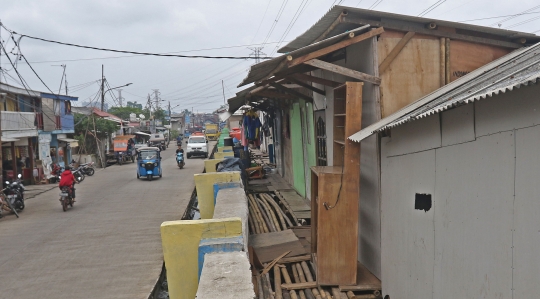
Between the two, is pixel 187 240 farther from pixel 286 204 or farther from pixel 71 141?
pixel 71 141

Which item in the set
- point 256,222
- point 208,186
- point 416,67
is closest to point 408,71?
point 416,67

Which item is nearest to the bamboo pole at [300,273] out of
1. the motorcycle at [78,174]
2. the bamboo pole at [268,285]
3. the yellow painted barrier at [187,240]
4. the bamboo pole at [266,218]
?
the bamboo pole at [268,285]

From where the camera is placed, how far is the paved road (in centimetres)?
754

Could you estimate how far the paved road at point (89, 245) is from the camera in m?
7.54

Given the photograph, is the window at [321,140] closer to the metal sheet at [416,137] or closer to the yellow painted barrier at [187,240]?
the metal sheet at [416,137]

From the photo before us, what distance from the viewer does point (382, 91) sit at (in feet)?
20.0

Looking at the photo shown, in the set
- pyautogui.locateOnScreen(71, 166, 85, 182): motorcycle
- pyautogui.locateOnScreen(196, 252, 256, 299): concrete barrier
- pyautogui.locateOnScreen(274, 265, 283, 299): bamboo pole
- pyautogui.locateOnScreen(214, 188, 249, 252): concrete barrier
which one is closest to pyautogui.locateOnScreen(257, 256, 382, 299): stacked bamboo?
pyautogui.locateOnScreen(274, 265, 283, 299): bamboo pole

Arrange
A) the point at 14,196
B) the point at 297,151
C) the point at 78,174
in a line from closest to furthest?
the point at 297,151
the point at 14,196
the point at 78,174

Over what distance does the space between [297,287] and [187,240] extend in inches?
77.0

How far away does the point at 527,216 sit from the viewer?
9.85ft

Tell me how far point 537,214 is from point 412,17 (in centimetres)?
375

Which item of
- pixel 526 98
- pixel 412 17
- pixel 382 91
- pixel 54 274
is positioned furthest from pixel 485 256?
pixel 54 274

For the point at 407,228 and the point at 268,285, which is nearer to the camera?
the point at 407,228

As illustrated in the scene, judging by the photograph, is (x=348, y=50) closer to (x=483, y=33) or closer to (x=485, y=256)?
(x=483, y=33)
